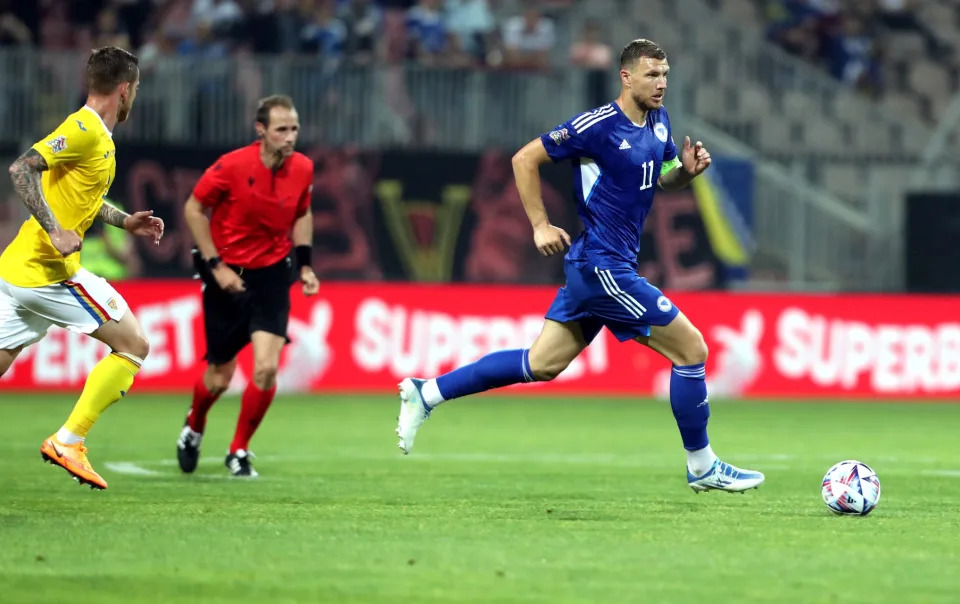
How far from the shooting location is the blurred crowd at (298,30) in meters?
21.3

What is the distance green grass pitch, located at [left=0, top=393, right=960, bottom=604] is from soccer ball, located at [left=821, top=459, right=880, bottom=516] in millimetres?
184

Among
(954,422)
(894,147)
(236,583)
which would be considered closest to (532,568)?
(236,583)

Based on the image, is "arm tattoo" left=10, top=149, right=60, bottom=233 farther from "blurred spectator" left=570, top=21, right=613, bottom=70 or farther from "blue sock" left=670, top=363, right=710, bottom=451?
"blurred spectator" left=570, top=21, right=613, bottom=70

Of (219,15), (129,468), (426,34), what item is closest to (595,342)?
(426,34)

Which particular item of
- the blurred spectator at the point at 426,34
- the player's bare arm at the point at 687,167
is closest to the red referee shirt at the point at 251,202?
the player's bare arm at the point at 687,167

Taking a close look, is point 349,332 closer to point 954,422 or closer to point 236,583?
point 954,422

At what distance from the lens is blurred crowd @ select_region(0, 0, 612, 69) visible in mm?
21344

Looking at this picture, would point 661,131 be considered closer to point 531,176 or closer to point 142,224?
point 531,176

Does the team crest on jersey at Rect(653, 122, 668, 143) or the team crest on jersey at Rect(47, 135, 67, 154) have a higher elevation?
the team crest on jersey at Rect(653, 122, 668, 143)

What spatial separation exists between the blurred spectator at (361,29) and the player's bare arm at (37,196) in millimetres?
13526

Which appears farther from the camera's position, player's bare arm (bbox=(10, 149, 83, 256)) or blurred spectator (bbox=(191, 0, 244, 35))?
blurred spectator (bbox=(191, 0, 244, 35))

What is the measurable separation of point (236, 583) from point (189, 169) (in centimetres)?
1466

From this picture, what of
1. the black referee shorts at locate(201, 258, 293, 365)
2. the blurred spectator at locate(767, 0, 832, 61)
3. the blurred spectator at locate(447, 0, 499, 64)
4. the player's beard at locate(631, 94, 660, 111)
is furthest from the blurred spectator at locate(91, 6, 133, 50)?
the player's beard at locate(631, 94, 660, 111)

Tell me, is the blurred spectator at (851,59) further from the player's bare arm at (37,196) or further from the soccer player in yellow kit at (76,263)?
the player's bare arm at (37,196)
